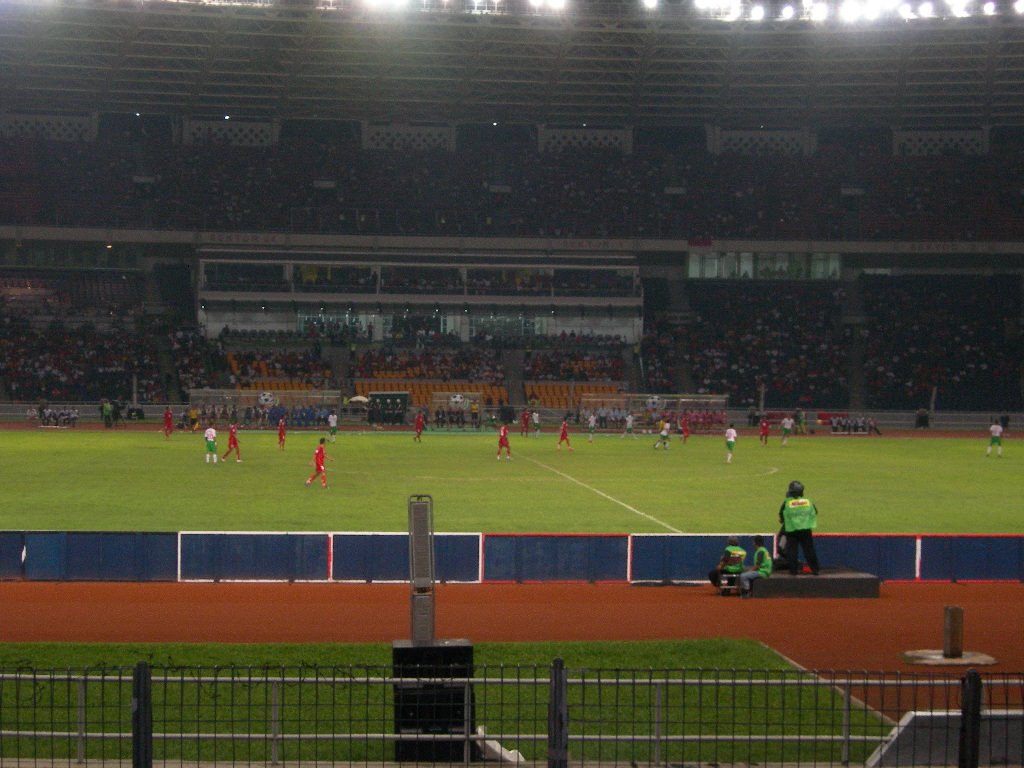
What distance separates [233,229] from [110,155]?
373 inches

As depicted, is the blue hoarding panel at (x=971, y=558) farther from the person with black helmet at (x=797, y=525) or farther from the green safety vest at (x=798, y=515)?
the green safety vest at (x=798, y=515)

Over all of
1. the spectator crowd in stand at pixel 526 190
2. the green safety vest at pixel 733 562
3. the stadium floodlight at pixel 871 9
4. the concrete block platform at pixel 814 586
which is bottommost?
the concrete block platform at pixel 814 586

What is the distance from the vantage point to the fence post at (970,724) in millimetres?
8672

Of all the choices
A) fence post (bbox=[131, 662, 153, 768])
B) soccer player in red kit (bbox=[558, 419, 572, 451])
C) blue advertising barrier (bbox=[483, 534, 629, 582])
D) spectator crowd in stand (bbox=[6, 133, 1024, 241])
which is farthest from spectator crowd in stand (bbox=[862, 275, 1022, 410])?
fence post (bbox=[131, 662, 153, 768])

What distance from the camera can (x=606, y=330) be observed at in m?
80.8

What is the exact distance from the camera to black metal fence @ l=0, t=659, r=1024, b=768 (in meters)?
9.26

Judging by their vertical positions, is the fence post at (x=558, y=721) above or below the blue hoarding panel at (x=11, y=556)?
above

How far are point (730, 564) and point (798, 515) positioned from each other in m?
1.82

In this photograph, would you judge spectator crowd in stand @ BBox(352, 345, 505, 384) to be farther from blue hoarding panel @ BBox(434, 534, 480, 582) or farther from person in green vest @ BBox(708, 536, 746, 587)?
person in green vest @ BBox(708, 536, 746, 587)

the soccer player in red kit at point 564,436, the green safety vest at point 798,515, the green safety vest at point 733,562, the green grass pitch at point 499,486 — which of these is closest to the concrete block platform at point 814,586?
the green safety vest at point 733,562

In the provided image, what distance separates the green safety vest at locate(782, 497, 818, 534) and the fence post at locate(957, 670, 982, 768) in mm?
10898

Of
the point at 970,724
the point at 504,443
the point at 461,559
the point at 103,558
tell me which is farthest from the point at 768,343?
the point at 970,724

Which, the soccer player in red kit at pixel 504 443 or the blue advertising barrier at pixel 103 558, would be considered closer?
the blue advertising barrier at pixel 103 558

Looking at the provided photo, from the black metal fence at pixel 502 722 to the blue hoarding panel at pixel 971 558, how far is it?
8580 millimetres
